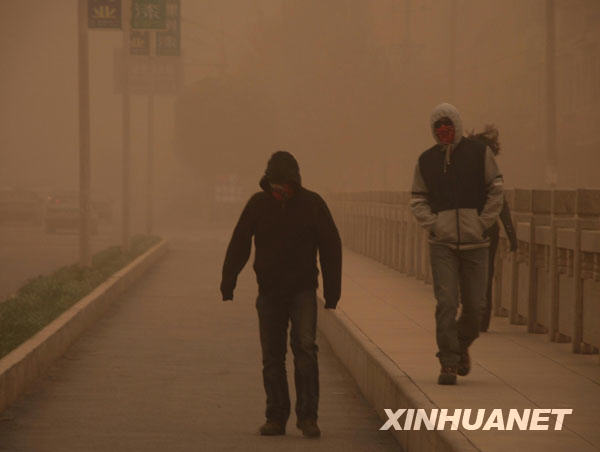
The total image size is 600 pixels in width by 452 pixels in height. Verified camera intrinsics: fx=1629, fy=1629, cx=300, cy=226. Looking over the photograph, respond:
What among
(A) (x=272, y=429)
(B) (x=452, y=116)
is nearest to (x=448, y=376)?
(A) (x=272, y=429)

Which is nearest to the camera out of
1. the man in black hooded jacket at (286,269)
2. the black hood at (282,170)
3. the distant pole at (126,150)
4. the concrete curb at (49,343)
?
the black hood at (282,170)

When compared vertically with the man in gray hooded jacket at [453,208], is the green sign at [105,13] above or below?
above

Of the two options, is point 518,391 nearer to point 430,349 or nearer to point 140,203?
point 430,349

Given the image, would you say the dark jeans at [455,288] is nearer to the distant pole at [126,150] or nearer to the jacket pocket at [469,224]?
the jacket pocket at [469,224]

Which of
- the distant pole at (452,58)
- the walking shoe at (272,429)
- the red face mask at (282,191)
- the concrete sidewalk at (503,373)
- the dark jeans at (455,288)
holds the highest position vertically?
the distant pole at (452,58)

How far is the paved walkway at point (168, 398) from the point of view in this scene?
1003 cm

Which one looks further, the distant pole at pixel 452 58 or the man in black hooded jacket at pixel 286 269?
the distant pole at pixel 452 58

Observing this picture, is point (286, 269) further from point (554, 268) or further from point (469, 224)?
point (554, 268)

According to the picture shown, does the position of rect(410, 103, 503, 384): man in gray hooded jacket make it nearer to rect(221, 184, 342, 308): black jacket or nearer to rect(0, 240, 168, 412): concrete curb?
rect(221, 184, 342, 308): black jacket

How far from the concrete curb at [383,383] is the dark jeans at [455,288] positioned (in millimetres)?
392

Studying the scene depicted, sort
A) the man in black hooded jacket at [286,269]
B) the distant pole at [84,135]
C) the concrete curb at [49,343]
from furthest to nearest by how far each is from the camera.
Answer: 1. the distant pole at [84,135]
2. the concrete curb at [49,343]
3. the man in black hooded jacket at [286,269]

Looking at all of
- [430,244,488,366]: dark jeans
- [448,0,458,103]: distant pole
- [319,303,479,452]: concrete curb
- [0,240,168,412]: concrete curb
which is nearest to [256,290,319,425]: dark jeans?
[319,303,479,452]: concrete curb

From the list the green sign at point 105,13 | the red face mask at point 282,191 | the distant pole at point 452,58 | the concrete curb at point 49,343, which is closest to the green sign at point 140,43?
the distant pole at point 452,58

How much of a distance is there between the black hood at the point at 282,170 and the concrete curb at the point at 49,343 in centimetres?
278
